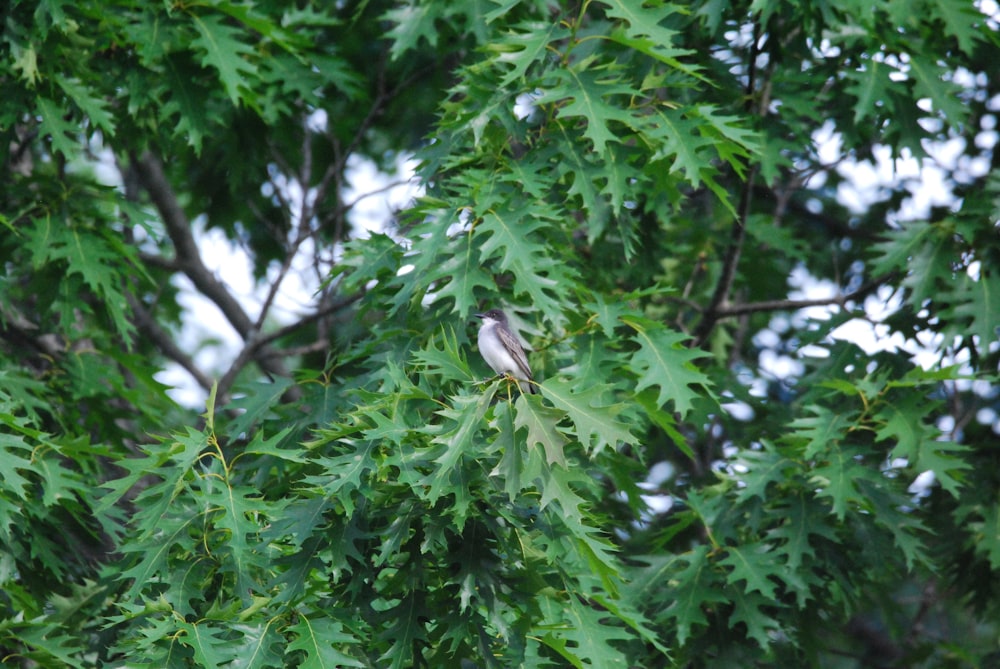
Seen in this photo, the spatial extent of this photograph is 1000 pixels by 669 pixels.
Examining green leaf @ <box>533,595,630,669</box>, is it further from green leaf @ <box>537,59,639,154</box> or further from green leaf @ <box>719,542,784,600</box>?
green leaf @ <box>537,59,639,154</box>

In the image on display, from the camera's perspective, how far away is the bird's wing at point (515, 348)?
15.8 ft

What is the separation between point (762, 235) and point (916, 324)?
153 cm

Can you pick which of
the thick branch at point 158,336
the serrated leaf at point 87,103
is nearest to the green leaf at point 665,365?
the serrated leaf at point 87,103

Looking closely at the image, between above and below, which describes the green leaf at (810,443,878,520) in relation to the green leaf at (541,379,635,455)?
above

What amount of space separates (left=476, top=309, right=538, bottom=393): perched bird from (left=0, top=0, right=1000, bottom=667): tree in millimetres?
96

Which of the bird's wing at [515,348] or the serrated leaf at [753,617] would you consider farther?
the serrated leaf at [753,617]

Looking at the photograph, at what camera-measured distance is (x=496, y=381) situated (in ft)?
12.9

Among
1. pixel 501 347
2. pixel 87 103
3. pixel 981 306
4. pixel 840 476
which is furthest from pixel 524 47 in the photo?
pixel 981 306

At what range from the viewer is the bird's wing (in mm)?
4828

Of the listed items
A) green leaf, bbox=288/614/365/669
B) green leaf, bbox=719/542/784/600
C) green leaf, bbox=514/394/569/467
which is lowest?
green leaf, bbox=288/614/365/669

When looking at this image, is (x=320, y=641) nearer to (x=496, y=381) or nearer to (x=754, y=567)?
(x=496, y=381)

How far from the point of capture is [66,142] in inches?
217

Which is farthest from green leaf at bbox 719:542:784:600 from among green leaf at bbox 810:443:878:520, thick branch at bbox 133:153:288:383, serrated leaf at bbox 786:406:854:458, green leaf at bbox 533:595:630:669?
thick branch at bbox 133:153:288:383

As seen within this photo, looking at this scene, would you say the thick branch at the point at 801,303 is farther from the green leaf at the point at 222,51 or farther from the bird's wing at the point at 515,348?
the green leaf at the point at 222,51
